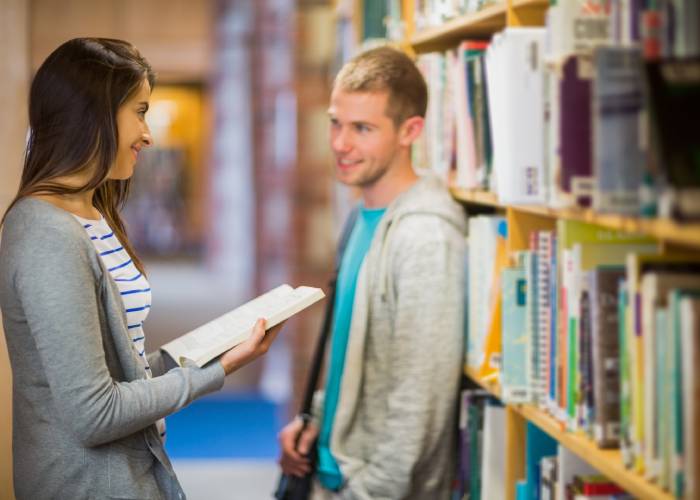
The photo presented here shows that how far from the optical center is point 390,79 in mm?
2475

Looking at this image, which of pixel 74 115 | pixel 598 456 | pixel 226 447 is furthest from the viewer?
pixel 226 447

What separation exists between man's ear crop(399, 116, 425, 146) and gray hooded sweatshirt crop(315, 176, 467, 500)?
0.11m

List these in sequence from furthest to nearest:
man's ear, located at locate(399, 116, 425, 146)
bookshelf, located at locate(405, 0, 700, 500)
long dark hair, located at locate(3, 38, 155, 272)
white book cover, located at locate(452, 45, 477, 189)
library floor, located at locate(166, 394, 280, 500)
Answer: library floor, located at locate(166, 394, 280, 500)
man's ear, located at locate(399, 116, 425, 146)
white book cover, located at locate(452, 45, 477, 189)
long dark hair, located at locate(3, 38, 155, 272)
bookshelf, located at locate(405, 0, 700, 500)

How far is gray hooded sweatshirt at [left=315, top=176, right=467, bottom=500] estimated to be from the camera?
231cm

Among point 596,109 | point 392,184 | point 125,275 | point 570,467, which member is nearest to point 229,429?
point 392,184

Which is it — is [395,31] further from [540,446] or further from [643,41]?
[643,41]

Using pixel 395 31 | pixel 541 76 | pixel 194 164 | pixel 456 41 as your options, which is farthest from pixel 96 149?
pixel 194 164

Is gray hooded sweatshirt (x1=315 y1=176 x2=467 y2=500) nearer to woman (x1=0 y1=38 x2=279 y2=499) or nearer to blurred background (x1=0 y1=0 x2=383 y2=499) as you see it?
woman (x1=0 y1=38 x2=279 y2=499)

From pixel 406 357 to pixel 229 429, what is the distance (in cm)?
378

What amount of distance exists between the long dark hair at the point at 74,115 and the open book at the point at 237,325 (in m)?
0.38

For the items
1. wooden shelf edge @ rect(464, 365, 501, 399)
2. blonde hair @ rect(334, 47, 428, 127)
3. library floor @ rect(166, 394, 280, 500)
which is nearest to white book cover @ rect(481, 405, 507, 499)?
wooden shelf edge @ rect(464, 365, 501, 399)

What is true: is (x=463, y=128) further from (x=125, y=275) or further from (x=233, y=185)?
(x=233, y=185)

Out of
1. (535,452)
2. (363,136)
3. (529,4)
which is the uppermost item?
(529,4)

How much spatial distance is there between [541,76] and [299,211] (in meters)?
3.28
